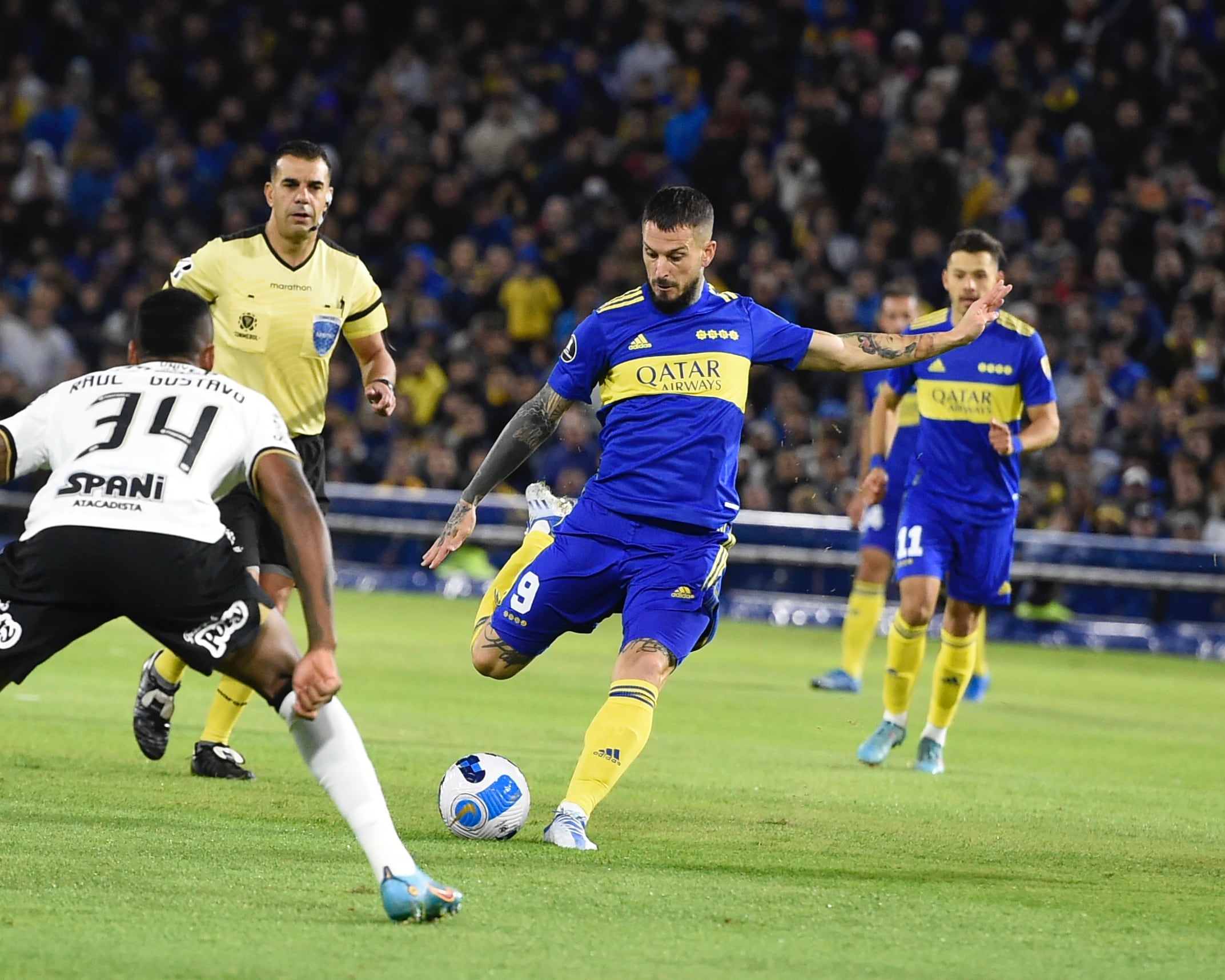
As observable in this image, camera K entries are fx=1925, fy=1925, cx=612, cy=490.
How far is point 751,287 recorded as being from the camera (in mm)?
20266

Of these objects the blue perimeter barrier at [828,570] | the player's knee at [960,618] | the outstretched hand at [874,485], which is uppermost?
the outstretched hand at [874,485]

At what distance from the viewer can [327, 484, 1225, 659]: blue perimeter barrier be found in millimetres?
17766

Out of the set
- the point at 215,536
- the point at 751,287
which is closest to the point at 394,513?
the point at 751,287

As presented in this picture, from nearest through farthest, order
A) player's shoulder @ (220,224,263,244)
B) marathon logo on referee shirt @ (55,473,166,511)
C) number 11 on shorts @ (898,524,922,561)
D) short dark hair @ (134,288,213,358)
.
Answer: marathon logo on referee shirt @ (55,473,166,511) < short dark hair @ (134,288,213,358) < player's shoulder @ (220,224,263,244) < number 11 on shorts @ (898,524,922,561)

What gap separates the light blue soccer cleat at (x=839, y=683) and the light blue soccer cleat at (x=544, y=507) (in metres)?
5.34

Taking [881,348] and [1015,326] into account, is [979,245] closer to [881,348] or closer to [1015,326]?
[1015,326]

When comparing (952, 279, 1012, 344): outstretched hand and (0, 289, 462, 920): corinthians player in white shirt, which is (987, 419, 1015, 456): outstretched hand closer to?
(952, 279, 1012, 344): outstretched hand

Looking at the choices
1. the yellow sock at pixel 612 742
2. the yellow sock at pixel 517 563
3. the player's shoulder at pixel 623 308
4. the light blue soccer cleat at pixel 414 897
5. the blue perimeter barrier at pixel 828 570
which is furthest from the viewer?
the blue perimeter barrier at pixel 828 570

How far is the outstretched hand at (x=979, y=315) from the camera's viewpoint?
7.19 meters

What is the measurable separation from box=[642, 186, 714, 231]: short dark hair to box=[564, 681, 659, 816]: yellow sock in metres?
1.68

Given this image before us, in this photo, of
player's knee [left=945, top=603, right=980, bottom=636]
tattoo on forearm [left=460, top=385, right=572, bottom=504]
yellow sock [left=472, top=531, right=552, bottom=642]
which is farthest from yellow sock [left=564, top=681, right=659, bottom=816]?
player's knee [left=945, top=603, right=980, bottom=636]

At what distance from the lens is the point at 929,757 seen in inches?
381

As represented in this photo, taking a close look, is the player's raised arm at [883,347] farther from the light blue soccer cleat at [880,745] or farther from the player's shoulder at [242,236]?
the light blue soccer cleat at [880,745]

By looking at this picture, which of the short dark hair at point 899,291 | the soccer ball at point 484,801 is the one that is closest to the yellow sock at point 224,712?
the soccer ball at point 484,801
